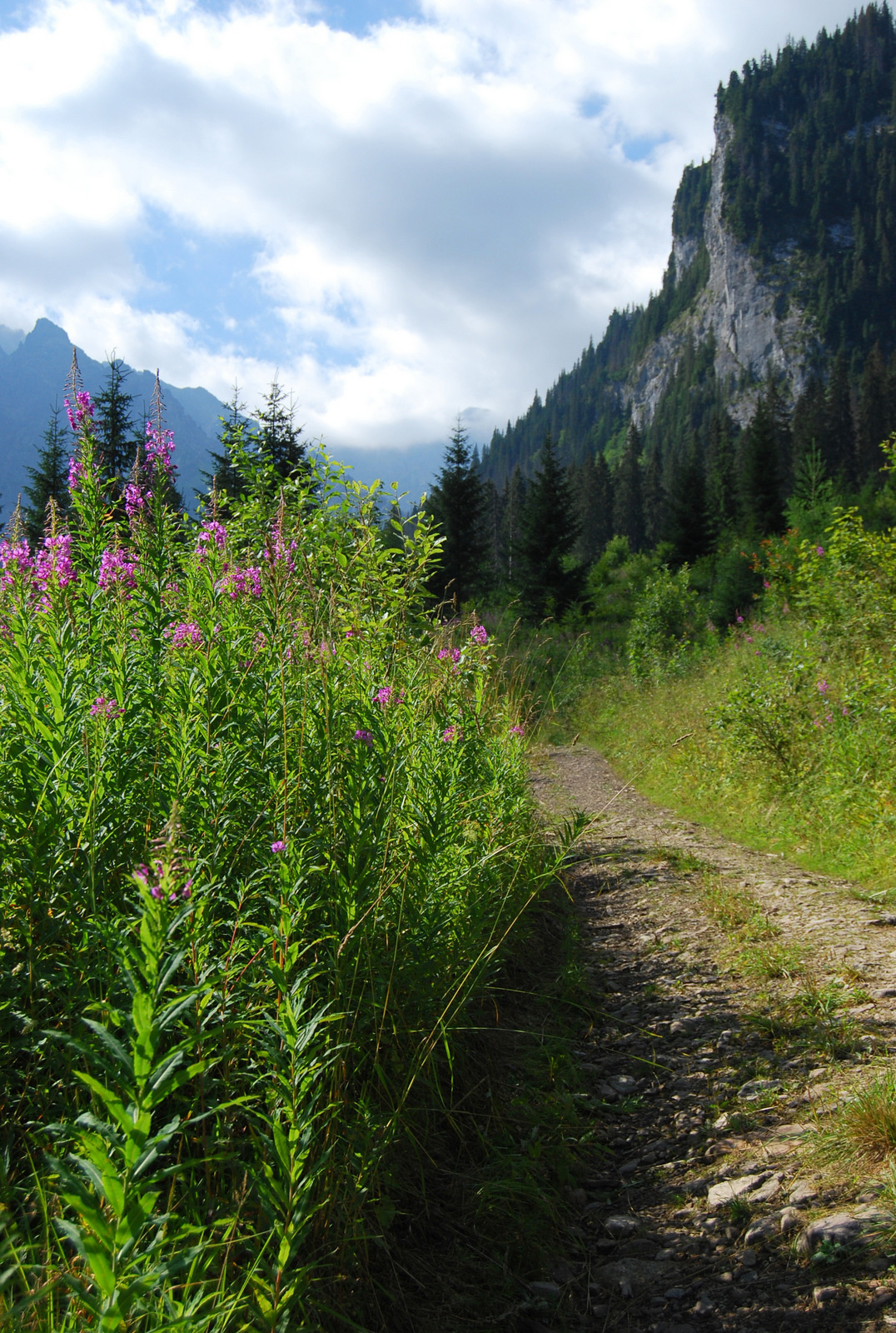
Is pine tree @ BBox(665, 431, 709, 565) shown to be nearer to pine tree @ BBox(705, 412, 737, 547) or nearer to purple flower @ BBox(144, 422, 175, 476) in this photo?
pine tree @ BBox(705, 412, 737, 547)

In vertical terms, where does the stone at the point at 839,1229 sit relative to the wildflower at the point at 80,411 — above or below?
below

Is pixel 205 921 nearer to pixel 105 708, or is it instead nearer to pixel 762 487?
pixel 105 708

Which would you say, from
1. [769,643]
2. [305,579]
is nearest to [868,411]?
[769,643]

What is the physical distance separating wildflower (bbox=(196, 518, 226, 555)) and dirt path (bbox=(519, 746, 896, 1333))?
181cm

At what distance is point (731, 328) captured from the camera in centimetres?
12712

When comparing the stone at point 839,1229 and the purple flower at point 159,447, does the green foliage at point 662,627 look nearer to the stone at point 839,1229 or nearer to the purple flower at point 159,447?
the purple flower at point 159,447

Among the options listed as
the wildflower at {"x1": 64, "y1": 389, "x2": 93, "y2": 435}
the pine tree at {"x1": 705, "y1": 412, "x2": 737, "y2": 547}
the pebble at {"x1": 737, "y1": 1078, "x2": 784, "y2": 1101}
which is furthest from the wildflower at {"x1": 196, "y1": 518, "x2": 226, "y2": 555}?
the pine tree at {"x1": 705, "y1": 412, "x2": 737, "y2": 547}

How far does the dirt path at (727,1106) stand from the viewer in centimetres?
182

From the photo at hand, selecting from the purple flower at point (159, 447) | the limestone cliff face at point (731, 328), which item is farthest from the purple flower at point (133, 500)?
the limestone cliff face at point (731, 328)

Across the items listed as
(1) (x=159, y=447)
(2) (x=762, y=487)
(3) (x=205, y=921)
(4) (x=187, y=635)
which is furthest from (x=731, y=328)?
(3) (x=205, y=921)

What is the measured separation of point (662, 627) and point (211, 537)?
17992 mm

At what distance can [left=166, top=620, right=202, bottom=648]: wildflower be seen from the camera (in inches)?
98.0

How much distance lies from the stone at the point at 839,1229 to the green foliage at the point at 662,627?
1559 cm

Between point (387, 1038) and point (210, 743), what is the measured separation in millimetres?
1041
